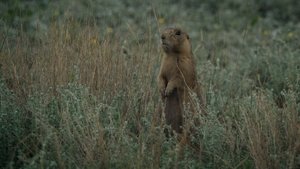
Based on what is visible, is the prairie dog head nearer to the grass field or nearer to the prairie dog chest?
the prairie dog chest

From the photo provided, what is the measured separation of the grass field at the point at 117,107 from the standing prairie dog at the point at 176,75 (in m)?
0.17

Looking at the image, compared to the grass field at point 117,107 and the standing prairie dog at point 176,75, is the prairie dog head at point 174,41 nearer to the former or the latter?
the standing prairie dog at point 176,75

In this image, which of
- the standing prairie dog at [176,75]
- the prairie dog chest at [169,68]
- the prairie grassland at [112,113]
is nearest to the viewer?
the prairie grassland at [112,113]

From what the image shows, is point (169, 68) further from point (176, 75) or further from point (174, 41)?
point (174, 41)

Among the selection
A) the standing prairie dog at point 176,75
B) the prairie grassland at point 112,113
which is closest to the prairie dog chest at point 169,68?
the standing prairie dog at point 176,75

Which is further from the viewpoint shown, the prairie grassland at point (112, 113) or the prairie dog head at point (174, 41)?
the prairie dog head at point (174, 41)

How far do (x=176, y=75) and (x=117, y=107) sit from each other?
2.12ft

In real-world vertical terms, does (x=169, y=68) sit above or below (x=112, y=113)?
above

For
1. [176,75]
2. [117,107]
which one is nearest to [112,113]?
[117,107]

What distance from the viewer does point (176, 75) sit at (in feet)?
18.7

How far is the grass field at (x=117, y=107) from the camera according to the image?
4461 mm

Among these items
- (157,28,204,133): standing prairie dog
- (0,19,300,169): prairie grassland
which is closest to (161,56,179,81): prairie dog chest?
(157,28,204,133): standing prairie dog

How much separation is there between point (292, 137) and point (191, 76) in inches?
50.9

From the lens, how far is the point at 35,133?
15.7ft
